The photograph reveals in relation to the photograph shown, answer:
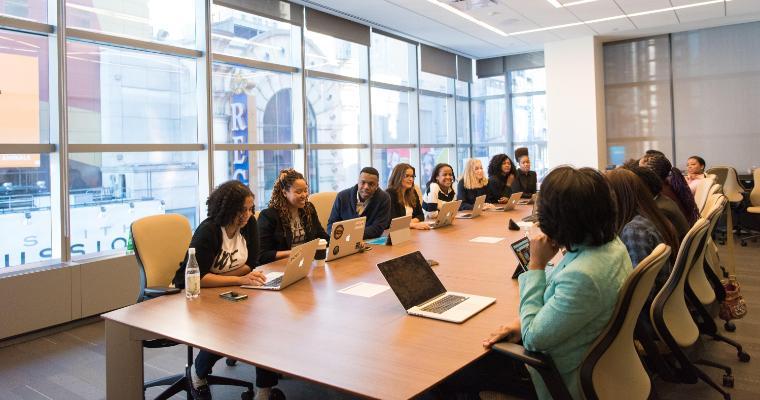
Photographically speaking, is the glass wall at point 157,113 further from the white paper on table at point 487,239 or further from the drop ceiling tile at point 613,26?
the drop ceiling tile at point 613,26

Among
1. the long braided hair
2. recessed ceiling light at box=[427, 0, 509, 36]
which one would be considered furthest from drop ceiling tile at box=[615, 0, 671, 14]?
the long braided hair

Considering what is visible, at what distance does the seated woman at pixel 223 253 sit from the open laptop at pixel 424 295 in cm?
75

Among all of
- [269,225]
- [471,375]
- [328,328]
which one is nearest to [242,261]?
[269,225]

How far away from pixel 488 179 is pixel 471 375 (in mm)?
4895

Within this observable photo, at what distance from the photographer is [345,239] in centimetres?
334

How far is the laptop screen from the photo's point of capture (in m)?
2.16

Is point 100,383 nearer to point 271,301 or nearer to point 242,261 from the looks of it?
point 242,261

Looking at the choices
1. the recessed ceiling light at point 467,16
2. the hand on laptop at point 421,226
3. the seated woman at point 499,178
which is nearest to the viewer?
the hand on laptop at point 421,226

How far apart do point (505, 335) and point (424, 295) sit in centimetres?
55

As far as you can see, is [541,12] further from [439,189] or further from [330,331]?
[330,331]

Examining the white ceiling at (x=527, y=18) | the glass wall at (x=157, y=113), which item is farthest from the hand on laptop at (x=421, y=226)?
the white ceiling at (x=527, y=18)

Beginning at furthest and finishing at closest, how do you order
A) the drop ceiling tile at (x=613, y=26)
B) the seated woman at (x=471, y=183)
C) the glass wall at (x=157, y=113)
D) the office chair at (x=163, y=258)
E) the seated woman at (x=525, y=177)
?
1. the drop ceiling tile at (x=613, y=26)
2. the seated woman at (x=525, y=177)
3. the seated woman at (x=471, y=183)
4. the glass wall at (x=157, y=113)
5. the office chair at (x=163, y=258)

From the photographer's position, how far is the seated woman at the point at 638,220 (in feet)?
7.82

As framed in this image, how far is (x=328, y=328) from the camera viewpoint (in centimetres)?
200
